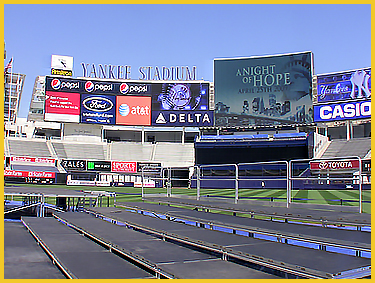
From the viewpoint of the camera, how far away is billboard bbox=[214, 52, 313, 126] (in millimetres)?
39812

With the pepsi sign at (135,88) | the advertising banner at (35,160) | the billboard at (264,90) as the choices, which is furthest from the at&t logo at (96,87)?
the billboard at (264,90)

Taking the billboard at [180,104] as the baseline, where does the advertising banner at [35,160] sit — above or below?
below

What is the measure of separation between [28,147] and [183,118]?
58.4 feet

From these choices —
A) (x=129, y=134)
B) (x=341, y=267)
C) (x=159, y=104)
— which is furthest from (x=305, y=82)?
(x=341, y=267)

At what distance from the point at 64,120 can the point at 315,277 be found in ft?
144

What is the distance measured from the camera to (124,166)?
136 ft

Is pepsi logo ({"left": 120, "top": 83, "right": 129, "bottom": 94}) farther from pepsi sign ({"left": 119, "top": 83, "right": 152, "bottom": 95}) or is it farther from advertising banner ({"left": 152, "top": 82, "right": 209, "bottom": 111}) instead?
advertising banner ({"left": 152, "top": 82, "right": 209, "bottom": 111})

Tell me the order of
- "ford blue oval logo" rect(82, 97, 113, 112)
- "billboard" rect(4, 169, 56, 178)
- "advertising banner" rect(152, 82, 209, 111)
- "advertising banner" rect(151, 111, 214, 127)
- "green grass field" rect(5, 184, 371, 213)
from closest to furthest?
"green grass field" rect(5, 184, 371, 213), "billboard" rect(4, 169, 56, 178), "advertising banner" rect(151, 111, 214, 127), "advertising banner" rect(152, 82, 209, 111), "ford blue oval logo" rect(82, 97, 113, 112)

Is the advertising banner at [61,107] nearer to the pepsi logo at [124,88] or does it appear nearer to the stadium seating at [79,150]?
the stadium seating at [79,150]

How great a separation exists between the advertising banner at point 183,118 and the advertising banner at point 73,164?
9555 millimetres

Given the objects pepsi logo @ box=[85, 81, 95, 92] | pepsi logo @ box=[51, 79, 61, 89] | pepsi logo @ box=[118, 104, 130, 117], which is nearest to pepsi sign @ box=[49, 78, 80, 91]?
pepsi logo @ box=[51, 79, 61, 89]

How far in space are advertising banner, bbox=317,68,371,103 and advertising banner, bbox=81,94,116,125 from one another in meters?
23.2

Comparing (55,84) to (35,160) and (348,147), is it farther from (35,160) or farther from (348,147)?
(348,147)

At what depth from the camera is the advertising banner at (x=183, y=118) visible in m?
43.0
